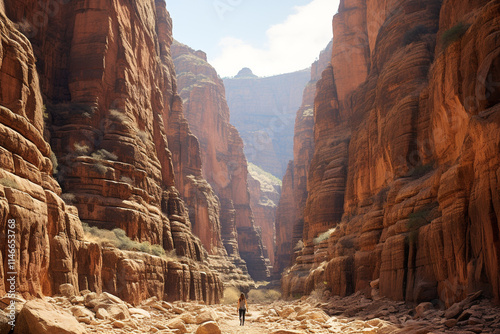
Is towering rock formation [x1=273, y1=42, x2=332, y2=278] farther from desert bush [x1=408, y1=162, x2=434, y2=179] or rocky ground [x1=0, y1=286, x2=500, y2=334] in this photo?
rocky ground [x1=0, y1=286, x2=500, y2=334]

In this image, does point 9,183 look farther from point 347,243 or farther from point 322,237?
point 322,237

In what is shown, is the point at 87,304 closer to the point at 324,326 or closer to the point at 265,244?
the point at 324,326

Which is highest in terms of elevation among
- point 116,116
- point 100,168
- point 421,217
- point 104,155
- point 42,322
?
point 116,116

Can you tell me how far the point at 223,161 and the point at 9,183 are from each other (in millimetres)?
103842

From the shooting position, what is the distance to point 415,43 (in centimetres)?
3391

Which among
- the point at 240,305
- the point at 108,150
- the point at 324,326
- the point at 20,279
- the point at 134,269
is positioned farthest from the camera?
the point at 108,150

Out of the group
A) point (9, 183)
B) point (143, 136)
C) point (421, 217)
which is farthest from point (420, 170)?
point (143, 136)

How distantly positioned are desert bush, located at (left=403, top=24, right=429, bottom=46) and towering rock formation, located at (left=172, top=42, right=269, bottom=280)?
7013cm

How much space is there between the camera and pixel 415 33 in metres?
35.6

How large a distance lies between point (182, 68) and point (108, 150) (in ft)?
348

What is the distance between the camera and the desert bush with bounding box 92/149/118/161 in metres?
32.1

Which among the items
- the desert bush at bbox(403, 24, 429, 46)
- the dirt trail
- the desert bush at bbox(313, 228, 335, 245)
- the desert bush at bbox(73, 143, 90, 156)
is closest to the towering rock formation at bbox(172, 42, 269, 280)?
the desert bush at bbox(313, 228, 335, 245)

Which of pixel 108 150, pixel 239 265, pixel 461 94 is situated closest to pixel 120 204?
pixel 108 150

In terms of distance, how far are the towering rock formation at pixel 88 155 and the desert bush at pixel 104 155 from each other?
76 mm
